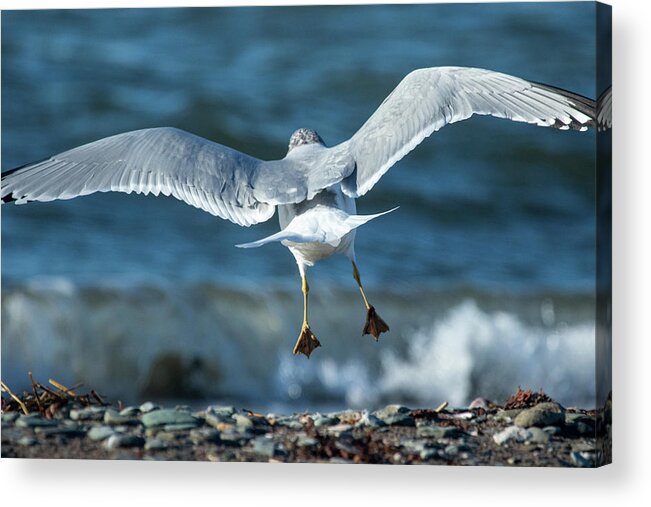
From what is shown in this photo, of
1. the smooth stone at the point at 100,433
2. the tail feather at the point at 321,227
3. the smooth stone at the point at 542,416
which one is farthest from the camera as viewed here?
the smooth stone at the point at 100,433

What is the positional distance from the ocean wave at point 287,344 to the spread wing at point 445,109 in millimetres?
860

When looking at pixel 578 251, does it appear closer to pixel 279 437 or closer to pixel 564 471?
pixel 564 471

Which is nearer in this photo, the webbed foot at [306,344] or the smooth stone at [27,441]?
the webbed foot at [306,344]

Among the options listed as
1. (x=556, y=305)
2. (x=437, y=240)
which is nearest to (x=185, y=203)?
(x=437, y=240)

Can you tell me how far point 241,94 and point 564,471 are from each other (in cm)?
279

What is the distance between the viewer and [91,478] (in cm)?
881

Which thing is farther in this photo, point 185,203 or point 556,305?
point 185,203

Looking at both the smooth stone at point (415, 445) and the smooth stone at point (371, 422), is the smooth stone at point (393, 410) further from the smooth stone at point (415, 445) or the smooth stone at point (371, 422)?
the smooth stone at point (415, 445)

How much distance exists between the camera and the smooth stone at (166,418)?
28.6 feet

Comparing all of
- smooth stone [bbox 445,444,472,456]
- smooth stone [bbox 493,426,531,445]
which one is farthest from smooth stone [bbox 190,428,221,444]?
smooth stone [bbox 493,426,531,445]

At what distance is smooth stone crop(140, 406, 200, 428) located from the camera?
870 cm

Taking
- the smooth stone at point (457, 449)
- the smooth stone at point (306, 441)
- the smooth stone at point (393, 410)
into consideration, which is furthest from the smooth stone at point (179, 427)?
the smooth stone at point (457, 449)

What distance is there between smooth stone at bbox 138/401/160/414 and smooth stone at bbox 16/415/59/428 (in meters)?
0.49

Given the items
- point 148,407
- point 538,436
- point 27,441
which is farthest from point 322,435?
point 27,441
